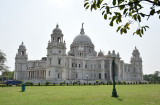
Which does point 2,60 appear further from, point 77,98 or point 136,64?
point 136,64

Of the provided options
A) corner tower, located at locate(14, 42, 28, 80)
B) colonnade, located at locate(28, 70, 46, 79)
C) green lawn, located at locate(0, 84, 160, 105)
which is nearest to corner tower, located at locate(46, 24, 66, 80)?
colonnade, located at locate(28, 70, 46, 79)

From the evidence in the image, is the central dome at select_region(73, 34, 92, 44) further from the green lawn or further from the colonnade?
the green lawn

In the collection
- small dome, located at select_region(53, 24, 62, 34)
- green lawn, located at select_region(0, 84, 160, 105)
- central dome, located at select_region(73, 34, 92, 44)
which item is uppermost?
central dome, located at select_region(73, 34, 92, 44)

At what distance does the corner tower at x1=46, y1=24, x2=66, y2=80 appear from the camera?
216ft

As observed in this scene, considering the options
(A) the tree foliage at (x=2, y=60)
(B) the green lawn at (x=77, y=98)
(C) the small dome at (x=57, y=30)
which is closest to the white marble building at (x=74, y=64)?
(C) the small dome at (x=57, y=30)

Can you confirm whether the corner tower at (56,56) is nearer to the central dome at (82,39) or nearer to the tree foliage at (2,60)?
the tree foliage at (2,60)

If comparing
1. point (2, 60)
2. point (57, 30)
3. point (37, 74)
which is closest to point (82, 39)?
point (37, 74)

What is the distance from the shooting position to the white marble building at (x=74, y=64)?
6731 cm

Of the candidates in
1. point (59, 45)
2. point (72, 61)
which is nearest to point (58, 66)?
point (59, 45)

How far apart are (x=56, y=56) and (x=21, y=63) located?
28.3 metres

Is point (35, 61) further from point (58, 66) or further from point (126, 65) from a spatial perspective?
point (126, 65)

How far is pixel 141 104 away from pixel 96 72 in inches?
2805

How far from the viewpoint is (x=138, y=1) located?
6051mm

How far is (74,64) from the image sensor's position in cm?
7981
